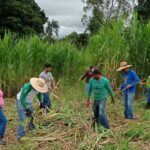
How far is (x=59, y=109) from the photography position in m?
9.45

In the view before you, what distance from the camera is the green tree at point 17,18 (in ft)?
102

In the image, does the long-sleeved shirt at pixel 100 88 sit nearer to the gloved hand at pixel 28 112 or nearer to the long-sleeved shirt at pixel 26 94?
the long-sleeved shirt at pixel 26 94

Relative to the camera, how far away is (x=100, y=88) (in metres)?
8.83

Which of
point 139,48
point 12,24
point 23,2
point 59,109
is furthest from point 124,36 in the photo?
point 23,2

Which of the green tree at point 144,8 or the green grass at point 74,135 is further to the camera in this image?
the green tree at point 144,8

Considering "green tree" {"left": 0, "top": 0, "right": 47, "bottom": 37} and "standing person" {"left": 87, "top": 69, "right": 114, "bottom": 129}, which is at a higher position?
"green tree" {"left": 0, "top": 0, "right": 47, "bottom": 37}

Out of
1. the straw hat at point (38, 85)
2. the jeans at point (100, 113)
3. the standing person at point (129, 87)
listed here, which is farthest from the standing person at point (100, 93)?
the standing person at point (129, 87)

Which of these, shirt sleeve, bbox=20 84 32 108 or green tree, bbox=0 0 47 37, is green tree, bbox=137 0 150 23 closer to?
green tree, bbox=0 0 47 37

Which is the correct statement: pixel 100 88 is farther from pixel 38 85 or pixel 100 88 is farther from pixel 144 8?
pixel 144 8

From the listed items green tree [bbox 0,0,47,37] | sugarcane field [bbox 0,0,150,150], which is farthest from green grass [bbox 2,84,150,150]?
green tree [bbox 0,0,47,37]

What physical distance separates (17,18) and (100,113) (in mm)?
23372

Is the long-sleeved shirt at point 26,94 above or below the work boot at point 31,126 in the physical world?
above

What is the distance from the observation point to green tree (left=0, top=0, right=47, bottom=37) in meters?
31.1

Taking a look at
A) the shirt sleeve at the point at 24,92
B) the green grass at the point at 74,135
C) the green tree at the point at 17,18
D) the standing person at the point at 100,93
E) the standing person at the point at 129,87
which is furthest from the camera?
the green tree at the point at 17,18
